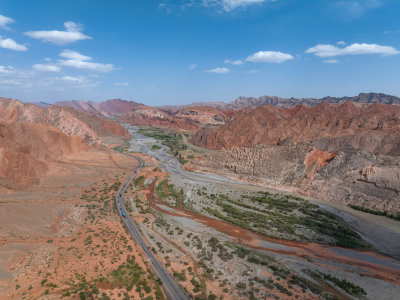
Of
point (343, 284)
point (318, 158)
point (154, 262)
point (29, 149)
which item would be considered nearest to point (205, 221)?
point (154, 262)

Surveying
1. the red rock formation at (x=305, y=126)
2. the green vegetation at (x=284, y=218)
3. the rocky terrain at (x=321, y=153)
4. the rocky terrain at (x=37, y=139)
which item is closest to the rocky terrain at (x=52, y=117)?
the rocky terrain at (x=37, y=139)

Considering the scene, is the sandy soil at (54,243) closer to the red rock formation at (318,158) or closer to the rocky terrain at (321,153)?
the rocky terrain at (321,153)

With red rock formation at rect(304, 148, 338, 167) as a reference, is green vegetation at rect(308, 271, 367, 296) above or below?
below

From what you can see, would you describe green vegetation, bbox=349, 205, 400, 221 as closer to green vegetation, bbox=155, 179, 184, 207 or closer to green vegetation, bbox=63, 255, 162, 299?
green vegetation, bbox=155, 179, 184, 207

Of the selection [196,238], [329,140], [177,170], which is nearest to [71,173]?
[177,170]

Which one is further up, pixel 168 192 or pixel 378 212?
pixel 168 192

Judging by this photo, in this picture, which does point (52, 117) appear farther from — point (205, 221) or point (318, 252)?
point (318, 252)

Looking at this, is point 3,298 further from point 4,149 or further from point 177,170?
point 177,170

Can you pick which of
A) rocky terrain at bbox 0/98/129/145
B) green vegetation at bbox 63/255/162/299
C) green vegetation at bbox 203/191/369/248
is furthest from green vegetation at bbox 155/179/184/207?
rocky terrain at bbox 0/98/129/145
